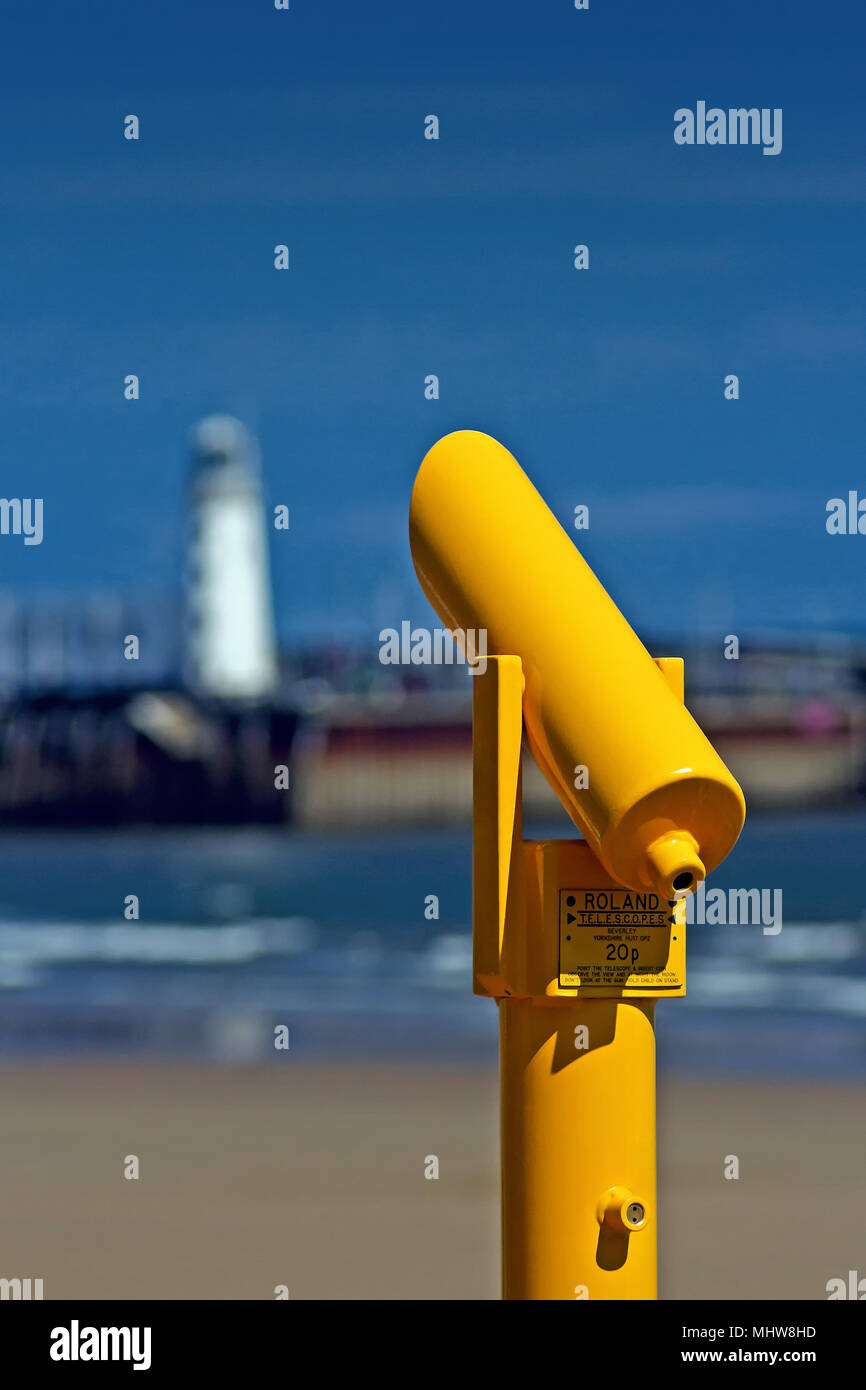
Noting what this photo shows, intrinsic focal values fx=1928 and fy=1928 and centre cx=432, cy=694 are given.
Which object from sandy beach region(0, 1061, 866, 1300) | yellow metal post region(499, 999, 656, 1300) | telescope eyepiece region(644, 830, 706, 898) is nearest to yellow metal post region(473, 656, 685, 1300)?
yellow metal post region(499, 999, 656, 1300)

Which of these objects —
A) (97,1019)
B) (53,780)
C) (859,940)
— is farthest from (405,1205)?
(53,780)

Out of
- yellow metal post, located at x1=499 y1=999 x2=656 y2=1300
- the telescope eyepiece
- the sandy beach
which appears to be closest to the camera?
the telescope eyepiece

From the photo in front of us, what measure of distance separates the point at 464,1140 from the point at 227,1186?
2.01m

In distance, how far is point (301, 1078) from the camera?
14000 millimetres

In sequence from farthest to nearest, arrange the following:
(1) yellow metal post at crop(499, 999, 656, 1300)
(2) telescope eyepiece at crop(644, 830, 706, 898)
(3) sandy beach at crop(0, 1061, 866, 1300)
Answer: (3) sandy beach at crop(0, 1061, 866, 1300) → (1) yellow metal post at crop(499, 999, 656, 1300) → (2) telescope eyepiece at crop(644, 830, 706, 898)

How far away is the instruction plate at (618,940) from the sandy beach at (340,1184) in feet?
15.3

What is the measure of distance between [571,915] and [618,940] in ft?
0.30

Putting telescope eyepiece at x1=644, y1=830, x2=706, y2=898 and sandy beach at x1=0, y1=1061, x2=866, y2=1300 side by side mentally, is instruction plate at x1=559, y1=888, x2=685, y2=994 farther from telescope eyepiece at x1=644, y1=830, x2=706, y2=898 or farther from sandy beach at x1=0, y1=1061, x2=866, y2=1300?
sandy beach at x1=0, y1=1061, x2=866, y2=1300

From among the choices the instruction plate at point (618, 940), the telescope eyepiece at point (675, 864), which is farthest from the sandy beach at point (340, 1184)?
the telescope eyepiece at point (675, 864)

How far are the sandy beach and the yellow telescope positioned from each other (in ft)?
15.0

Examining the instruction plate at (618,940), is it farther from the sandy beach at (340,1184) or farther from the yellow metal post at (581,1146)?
the sandy beach at (340,1184)

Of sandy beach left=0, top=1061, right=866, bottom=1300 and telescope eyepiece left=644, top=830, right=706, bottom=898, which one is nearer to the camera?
telescope eyepiece left=644, top=830, right=706, bottom=898

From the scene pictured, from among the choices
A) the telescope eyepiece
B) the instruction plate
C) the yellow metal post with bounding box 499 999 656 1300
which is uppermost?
the telescope eyepiece

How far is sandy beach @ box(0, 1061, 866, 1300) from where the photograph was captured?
7961mm
